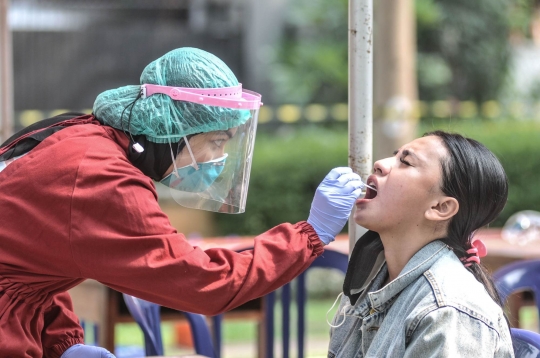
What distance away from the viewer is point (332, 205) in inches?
85.1

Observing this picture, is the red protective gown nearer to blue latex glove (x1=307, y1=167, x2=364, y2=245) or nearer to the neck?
blue latex glove (x1=307, y1=167, x2=364, y2=245)

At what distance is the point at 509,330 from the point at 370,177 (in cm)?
52

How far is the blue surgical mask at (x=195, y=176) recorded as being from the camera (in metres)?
2.27

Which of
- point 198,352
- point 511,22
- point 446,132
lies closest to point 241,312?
point 198,352

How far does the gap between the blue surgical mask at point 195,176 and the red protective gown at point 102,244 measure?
0.19 m

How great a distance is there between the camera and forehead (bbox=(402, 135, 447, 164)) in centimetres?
216

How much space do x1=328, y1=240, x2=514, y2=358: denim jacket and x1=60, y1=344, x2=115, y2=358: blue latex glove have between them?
2.06ft

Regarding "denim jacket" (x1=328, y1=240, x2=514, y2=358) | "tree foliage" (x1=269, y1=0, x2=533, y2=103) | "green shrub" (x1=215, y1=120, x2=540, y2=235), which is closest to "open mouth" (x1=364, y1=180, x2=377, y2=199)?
"denim jacket" (x1=328, y1=240, x2=514, y2=358)

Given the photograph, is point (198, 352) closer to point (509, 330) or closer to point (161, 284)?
point (161, 284)

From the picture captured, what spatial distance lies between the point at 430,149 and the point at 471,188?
148 millimetres

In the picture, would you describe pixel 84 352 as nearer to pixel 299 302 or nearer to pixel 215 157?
pixel 215 157

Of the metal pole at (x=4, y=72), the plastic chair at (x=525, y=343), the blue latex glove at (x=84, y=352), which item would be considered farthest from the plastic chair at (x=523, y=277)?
the metal pole at (x=4, y=72)

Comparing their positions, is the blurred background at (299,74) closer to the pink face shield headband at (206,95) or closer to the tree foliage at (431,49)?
the tree foliage at (431,49)

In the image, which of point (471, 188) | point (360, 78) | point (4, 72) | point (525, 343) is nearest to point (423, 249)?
point (471, 188)
